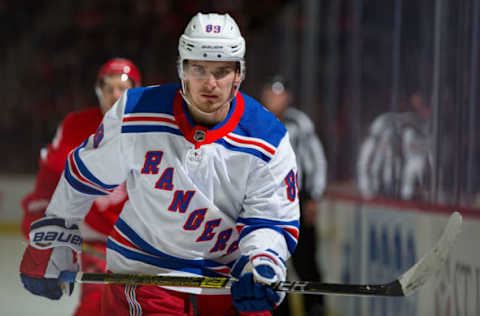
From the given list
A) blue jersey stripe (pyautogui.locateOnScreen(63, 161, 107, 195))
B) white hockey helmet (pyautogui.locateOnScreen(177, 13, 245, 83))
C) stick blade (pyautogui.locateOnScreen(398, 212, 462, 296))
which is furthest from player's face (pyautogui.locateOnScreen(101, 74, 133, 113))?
stick blade (pyautogui.locateOnScreen(398, 212, 462, 296))

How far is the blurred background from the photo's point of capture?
3.19 meters

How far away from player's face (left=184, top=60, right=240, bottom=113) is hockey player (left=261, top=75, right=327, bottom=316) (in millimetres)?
1971

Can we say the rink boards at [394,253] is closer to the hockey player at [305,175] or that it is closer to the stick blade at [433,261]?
the hockey player at [305,175]

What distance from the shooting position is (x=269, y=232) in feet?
6.41

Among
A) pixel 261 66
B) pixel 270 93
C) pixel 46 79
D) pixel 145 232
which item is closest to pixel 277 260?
pixel 145 232

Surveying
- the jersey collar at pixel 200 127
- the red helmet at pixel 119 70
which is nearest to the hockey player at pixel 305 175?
the red helmet at pixel 119 70

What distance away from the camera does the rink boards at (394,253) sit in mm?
2783

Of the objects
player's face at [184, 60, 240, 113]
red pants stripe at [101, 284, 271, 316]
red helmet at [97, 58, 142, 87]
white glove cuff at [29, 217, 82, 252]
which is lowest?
red pants stripe at [101, 284, 271, 316]

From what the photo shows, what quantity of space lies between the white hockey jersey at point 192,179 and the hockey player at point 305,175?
184 cm

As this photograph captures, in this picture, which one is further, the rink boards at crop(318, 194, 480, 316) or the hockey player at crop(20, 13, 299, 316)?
the rink boards at crop(318, 194, 480, 316)

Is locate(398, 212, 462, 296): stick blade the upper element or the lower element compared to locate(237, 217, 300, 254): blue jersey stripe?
lower

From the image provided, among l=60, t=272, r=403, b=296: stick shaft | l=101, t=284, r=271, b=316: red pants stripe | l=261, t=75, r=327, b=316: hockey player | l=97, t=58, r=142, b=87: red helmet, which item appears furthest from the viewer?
l=261, t=75, r=327, b=316: hockey player

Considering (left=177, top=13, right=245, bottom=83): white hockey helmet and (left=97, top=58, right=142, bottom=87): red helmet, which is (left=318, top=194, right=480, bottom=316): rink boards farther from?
(left=97, top=58, right=142, bottom=87): red helmet

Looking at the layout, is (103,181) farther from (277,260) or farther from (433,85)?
(433,85)
